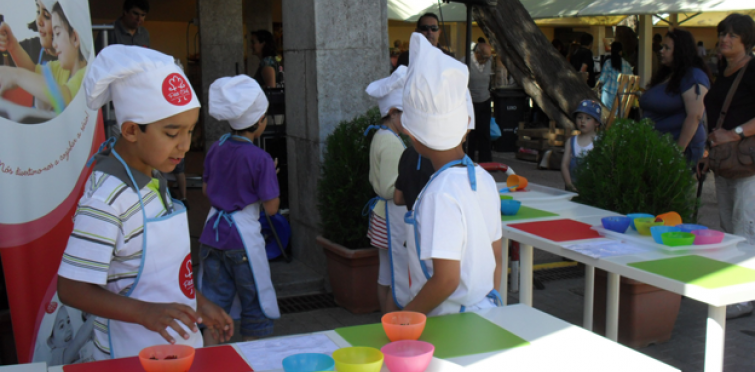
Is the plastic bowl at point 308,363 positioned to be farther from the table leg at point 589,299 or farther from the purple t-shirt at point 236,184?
the table leg at point 589,299

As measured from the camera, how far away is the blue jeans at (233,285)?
12.7ft

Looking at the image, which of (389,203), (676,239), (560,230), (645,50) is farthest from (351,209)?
(645,50)

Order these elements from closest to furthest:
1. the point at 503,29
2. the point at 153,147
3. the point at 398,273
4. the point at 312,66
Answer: the point at 153,147, the point at 398,273, the point at 312,66, the point at 503,29

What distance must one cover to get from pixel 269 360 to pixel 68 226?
1.97 m

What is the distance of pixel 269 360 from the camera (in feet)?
6.46

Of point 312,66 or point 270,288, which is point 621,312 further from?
point 312,66

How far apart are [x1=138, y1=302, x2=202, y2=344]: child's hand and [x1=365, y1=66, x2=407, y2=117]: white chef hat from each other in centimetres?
243

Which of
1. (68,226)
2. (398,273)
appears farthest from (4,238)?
(398,273)

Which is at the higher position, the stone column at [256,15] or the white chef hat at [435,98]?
the stone column at [256,15]

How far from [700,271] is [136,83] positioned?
7.27ft

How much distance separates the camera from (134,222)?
86.3 inches

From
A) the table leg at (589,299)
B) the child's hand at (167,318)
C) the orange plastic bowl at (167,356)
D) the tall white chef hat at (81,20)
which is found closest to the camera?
the orange plastic bowl at (167,356)

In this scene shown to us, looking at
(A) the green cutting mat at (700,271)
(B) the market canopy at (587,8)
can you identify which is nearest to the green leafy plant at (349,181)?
(A) the green cutting mat at (700,271)

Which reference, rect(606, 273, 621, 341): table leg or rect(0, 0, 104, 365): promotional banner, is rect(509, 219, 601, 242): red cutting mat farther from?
rect(0, 0, 104, 365): promotional banner
